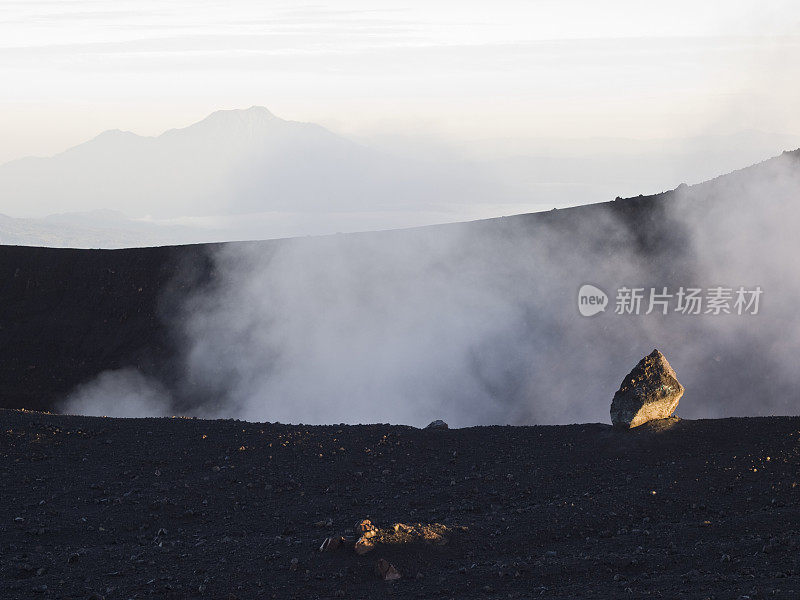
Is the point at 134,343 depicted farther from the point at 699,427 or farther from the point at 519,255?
the point at 699,427

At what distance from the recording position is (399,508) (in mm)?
13031

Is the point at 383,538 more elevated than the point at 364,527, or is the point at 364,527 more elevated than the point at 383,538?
the point at 364,527

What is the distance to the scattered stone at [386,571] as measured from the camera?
10.3 meters

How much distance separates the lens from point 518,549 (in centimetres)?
1117

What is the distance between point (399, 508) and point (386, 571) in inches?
108

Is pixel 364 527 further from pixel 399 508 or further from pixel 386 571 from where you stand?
pixel 399 508

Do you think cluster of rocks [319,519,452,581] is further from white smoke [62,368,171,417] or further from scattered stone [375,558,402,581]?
white smoke [62,368,171,417]

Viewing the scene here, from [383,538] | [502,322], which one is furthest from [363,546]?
[502,322]

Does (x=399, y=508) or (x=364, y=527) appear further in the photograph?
(x=399, y=508)

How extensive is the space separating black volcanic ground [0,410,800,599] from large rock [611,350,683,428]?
0.94 feet

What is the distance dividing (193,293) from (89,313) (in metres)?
4.12

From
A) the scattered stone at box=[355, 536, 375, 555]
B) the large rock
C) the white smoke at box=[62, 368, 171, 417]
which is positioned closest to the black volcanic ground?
the scattered stone at box=[355, 536, 375, 555]

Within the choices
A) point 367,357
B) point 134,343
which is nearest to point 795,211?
point 367,357

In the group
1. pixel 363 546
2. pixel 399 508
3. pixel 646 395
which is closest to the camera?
pixel 363 546
